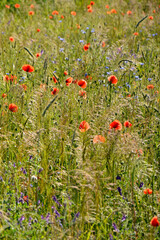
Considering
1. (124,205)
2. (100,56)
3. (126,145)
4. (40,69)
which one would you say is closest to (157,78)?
(100,56)

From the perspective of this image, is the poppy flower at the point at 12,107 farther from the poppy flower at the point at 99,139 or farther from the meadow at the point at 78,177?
the poppy flower at the point at 99,139

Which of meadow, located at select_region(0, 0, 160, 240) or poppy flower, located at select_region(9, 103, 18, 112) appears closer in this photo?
meadow, located at select_region(0, 0, 160, 240)

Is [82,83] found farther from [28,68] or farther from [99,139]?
[99,139]

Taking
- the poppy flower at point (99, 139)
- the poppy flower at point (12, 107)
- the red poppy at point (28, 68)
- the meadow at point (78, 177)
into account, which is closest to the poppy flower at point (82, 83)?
the meadow at point (78, 177)

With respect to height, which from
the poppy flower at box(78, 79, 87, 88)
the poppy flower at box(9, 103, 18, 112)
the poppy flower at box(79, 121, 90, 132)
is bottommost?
the poppy flower at box(79, 121, 90, 132)

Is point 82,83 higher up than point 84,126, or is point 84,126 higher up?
point 82,83

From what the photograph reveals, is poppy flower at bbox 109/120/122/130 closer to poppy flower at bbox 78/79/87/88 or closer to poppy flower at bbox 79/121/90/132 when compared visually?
poppy flower at bbox 79/121/90/132

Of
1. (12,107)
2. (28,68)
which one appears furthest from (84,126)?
(28,68)

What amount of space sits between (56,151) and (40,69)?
1473 millimetres

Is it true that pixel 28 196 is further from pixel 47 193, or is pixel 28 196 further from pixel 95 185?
pixel 95 185

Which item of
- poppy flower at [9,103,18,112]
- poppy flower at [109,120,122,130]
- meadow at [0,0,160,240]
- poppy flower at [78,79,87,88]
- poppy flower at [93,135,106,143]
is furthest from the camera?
poppy flower at [78,79,87,88]

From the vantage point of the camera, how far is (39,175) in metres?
1.73

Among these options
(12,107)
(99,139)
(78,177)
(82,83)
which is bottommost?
(78,177)

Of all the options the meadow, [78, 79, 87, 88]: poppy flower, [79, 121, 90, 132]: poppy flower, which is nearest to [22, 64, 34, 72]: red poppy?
the meadow
